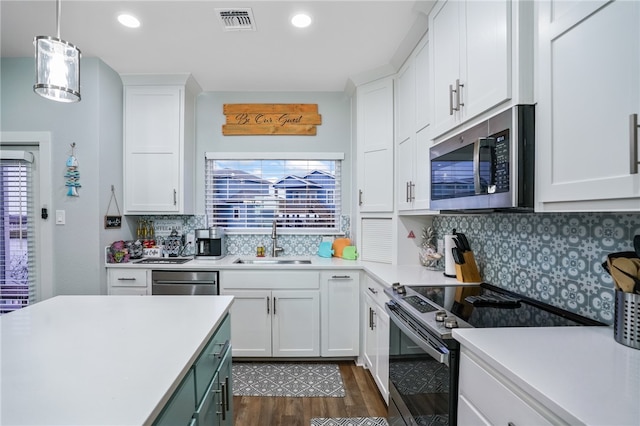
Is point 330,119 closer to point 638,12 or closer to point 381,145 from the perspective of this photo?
point 381,145

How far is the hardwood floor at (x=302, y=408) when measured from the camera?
6.53 feet

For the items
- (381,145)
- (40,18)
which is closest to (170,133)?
(40,18)

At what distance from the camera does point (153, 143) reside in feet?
9.57

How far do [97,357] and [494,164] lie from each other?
1523mm

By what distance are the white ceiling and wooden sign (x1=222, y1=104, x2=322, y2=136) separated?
12.8 inches

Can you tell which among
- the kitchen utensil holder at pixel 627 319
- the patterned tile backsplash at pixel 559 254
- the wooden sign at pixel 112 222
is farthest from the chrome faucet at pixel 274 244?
the kitchen utensil holder at pixel 627 319

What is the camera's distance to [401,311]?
62.7 inches

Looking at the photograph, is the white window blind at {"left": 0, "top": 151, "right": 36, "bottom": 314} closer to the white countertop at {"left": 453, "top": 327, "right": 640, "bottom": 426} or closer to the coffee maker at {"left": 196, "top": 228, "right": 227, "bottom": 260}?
the coffee maker at {"left": 196, "top": 228, "right": 227, "bottom": 260}

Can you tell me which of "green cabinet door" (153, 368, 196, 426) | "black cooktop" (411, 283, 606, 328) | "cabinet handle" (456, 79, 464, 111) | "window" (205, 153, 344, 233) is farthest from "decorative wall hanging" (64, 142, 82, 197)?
"cabinet handle" (456, 79, 464, 111)

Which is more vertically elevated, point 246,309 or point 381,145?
point 381,145

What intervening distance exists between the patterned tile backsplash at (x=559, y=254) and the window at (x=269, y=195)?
175 centimetres

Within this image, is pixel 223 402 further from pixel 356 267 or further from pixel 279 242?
pixel 279 242

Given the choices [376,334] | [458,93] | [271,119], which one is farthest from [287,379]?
[271,119]

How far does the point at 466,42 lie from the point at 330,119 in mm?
1955
